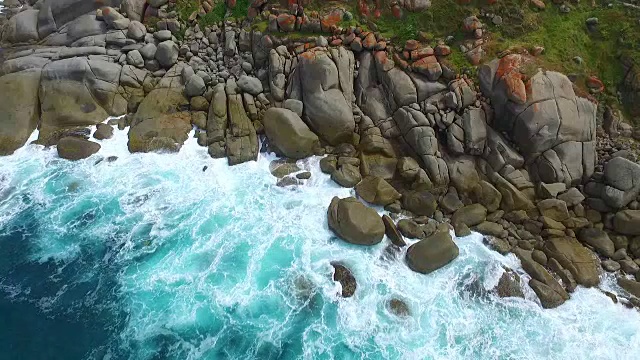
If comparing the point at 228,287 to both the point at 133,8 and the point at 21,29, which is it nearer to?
the point at 133,8

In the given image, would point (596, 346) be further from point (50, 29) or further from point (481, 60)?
point (50, 29)

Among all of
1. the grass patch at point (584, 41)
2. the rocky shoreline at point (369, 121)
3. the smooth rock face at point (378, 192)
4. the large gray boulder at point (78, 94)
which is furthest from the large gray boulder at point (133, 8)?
the grass patch at point (584, 41)

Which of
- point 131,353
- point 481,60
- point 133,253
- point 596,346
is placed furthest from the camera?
point 481,60

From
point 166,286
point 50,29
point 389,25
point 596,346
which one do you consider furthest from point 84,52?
point 596,346

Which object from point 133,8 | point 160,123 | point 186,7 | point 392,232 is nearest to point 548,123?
point 392,232

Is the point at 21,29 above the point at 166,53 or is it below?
below

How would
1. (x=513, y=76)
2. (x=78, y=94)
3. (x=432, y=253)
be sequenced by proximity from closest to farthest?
(x=432, y=253) → (x=513, y=76) → (x=78, y=94)

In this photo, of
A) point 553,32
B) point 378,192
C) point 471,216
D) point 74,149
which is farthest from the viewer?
point 553,32

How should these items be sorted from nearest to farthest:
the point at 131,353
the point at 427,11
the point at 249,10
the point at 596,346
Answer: the point at 131,353 < the point at 596,346 < the point at 427,11 < the point at 249,10
